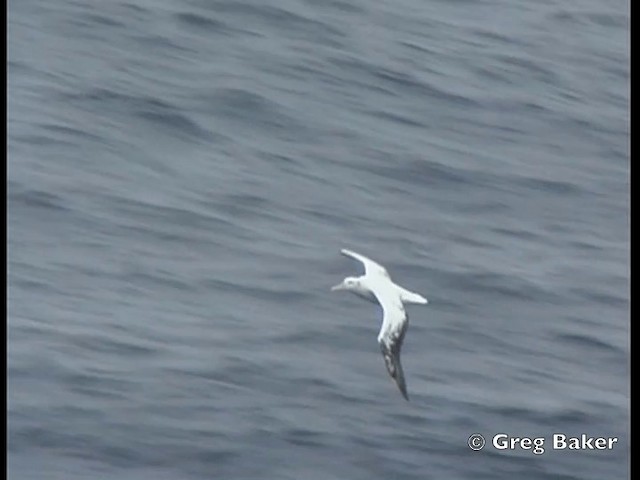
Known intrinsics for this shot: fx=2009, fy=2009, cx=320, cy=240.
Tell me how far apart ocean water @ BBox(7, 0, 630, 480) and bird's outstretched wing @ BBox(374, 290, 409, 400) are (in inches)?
19.3

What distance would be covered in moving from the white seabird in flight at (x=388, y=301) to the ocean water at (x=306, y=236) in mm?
530

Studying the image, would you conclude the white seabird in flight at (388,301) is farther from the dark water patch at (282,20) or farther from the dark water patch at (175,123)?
the dark water patch at (282,20)

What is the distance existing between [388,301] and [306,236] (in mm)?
2959

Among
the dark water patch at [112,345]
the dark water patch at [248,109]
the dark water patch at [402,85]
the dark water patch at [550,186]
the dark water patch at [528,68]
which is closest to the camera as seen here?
A: the dark water patch at [112,345]

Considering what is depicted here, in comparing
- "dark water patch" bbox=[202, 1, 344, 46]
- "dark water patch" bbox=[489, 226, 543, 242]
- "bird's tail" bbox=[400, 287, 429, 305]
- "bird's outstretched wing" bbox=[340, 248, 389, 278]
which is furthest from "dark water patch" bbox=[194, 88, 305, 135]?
"bird's tail" bbox=[400, 287, 429, 305]

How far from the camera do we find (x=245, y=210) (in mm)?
22844

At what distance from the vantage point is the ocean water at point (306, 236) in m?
19.1

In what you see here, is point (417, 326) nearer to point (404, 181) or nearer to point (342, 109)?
point (404, 181)

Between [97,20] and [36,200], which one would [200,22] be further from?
[36,200]

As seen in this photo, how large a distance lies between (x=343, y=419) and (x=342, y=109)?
7.31 meters

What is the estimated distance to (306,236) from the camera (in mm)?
22609

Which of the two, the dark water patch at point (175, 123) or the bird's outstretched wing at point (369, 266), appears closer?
the bird's outstretched wing at point (369, 266)

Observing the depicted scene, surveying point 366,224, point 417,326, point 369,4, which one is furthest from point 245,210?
point 369,4

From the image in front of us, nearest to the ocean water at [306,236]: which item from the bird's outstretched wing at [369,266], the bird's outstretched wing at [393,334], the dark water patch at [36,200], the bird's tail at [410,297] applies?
the dark water patch at [36,200]
